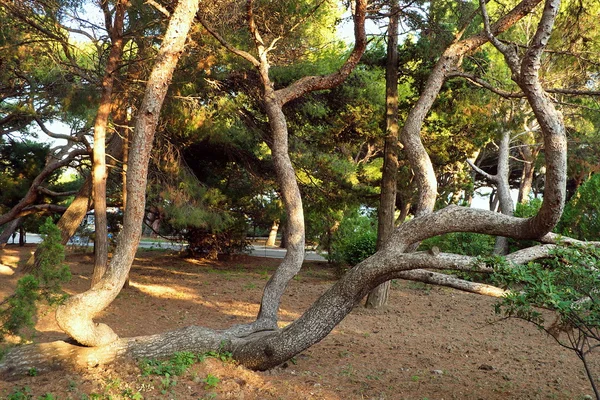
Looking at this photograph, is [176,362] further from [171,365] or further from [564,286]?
[564,286]

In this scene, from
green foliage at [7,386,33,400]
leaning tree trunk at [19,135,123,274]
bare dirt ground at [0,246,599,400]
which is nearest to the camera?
green foliage at [7,386,33,400]

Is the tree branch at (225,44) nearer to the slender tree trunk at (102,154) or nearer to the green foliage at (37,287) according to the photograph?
the slender tree trunk at (102,154)

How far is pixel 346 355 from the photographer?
6.95 metres

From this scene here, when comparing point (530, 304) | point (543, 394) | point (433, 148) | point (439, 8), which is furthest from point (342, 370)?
point (433, 148)

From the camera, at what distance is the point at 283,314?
948 cm

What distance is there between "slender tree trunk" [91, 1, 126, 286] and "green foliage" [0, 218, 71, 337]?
353 cm

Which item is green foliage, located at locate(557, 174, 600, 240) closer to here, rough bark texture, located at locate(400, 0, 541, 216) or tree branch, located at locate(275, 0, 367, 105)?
rough bark texture, located at locate(400, 0, 541, 216)

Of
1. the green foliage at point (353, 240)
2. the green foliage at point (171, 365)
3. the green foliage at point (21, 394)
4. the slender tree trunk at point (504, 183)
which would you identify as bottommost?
the green foliage at point (21, 394)

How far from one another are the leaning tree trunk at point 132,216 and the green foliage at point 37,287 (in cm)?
24

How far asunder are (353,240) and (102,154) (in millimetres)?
7050

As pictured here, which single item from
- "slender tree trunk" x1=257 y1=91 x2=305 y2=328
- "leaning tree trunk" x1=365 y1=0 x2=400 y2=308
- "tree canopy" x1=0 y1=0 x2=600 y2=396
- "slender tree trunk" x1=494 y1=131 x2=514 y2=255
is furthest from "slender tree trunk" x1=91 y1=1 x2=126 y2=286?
"slender tree trunk" x1=494 y1=131 x2=514 y2=255

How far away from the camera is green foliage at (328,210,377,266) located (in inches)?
531

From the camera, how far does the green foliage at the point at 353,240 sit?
1348cm

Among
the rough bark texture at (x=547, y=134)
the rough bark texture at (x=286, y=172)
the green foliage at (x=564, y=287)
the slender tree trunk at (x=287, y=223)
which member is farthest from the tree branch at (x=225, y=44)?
the green foliage at (x=564, y=287)
